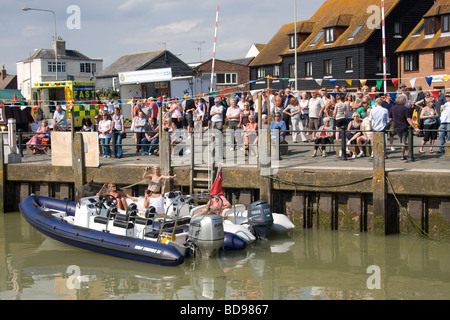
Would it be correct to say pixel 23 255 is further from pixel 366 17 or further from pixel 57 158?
pixel 366 17

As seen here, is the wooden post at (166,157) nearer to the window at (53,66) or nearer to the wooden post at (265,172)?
the wooden post at (265,172)

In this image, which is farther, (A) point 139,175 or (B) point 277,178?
(A) point 139,175

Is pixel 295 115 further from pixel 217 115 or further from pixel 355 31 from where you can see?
pixel 355 31

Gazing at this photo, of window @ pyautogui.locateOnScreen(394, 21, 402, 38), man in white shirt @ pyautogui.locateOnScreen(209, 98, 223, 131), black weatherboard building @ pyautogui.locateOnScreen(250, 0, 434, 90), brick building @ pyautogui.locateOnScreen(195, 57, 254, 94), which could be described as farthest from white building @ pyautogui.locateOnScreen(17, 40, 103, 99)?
man in white shirt @ pyautogui.locateOnScreen(209, 98, 223, 131)

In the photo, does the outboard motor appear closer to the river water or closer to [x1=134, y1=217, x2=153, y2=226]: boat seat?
the river water

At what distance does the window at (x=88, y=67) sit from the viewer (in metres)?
62.3

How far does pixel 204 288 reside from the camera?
31.3 feet

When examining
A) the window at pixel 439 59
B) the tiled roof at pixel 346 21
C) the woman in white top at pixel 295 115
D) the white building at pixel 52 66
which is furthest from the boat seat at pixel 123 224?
the white building at pixel 52 66

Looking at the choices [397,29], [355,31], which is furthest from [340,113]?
[397,29]

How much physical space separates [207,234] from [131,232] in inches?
69.2

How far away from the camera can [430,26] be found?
37.5 meters

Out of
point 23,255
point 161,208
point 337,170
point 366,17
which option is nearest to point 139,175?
point 161,208

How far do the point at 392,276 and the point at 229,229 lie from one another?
339cm
